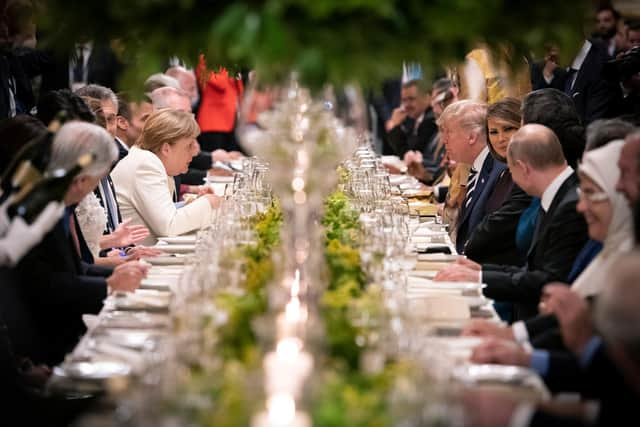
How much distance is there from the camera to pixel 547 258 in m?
4.69

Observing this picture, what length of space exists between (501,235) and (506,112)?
718mm

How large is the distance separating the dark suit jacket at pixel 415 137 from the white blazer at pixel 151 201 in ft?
16.0

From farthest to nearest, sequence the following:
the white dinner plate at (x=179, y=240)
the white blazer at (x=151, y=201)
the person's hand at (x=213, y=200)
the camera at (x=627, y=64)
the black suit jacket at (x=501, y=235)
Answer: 1. the camera at (x=627, y=64)
2. the person's hand at (x=213, y=200)
3. the white blazer at (x=151, y=201)
4. the white dinner plate at (x=179, y=240)
5. the black suit jacket at (x=501, y=235)

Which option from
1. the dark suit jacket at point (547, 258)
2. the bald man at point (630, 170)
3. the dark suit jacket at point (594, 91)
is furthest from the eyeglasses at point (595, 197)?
the dark suit jacket at point (594, 91)

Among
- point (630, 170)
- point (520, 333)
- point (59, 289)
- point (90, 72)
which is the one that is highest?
point (90, 72)

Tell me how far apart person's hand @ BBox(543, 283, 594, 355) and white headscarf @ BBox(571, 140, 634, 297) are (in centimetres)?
19

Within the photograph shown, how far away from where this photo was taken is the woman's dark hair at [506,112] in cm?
616

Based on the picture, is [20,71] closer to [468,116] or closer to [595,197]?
[468,116]

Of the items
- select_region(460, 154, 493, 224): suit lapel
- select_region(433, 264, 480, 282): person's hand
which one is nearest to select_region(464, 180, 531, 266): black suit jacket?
select_region(460, 154, 493, 224): suit lapel

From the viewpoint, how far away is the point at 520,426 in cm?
279

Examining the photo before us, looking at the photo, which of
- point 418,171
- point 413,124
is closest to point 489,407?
point 418,171

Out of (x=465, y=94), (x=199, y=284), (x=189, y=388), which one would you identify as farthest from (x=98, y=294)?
(x=465, y=94)

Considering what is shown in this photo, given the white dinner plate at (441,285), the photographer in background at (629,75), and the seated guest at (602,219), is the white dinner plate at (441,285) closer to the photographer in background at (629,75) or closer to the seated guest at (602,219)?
the seated guest at (602,219)

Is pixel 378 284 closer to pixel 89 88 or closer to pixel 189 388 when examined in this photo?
pixel 189 388
